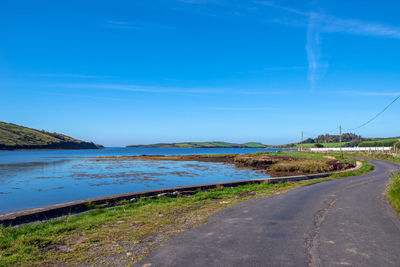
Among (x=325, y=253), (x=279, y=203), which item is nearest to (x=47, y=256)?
(x=325, y=253)

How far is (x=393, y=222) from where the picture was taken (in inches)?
325

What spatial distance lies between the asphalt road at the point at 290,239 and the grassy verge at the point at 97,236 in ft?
2.01

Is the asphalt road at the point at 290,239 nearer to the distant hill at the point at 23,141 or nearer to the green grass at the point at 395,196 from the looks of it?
the green grass at the point at 395,196

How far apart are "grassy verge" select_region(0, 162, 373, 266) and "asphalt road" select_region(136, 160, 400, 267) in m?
0.61

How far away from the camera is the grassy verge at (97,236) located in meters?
5.57

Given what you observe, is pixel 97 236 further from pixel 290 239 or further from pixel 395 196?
pixel 395 196

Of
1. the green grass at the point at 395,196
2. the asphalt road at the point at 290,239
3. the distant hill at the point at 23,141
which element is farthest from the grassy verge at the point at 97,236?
the distant hill at the point at 23,141

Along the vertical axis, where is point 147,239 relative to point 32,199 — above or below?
above

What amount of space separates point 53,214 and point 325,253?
8.94 meters

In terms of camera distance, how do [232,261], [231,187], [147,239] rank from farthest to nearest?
1. [231,187]
2. [147,239]
3. [232,261]

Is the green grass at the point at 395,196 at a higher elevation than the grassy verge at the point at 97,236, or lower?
higher

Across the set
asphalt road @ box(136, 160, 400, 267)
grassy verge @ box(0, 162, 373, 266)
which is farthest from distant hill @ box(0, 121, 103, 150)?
asphalt road @ box(136, 160, 400, 267)

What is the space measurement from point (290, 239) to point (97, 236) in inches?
186

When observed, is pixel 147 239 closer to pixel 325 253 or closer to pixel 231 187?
pixel 325 253
